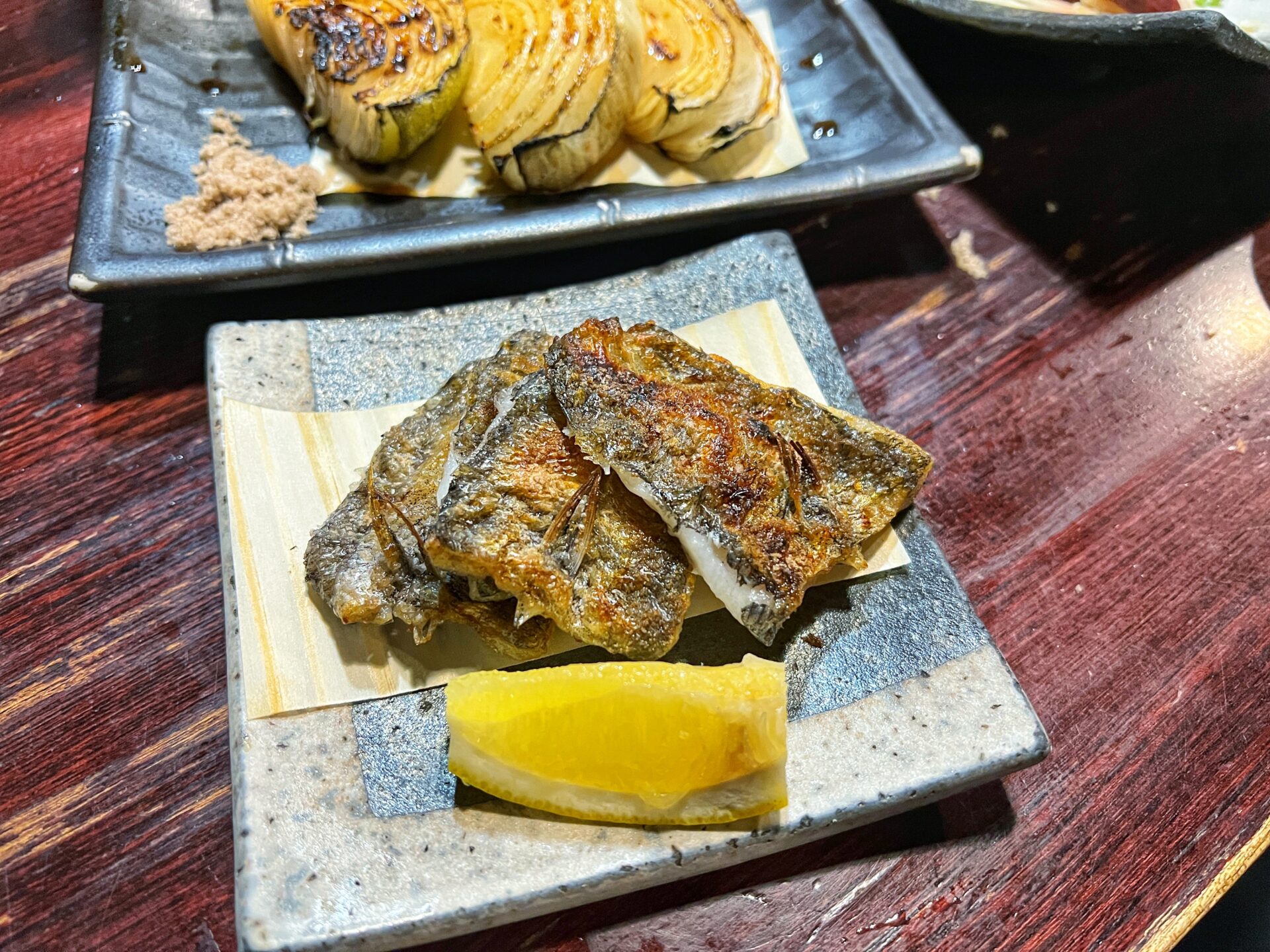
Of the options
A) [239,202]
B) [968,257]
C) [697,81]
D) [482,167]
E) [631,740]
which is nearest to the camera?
[631,740]

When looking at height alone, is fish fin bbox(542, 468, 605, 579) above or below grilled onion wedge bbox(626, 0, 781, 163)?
below

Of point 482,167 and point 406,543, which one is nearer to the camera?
point 406,543

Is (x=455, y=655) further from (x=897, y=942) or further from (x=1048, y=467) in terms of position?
(x=1048, y=467)

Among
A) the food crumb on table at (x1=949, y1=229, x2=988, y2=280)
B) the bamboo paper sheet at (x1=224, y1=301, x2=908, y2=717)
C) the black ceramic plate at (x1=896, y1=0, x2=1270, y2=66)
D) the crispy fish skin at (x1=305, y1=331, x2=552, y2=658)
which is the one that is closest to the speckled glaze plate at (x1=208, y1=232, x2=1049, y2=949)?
the bamboo paper sheet at (x1=224, y1=301, x2=908, y2=717)

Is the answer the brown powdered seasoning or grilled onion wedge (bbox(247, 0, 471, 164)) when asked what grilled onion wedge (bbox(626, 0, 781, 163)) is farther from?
the brown powdered seasoning

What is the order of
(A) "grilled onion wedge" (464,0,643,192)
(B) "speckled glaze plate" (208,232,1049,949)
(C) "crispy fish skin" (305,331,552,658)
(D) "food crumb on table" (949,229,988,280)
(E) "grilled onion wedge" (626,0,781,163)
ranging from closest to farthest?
(B) "speckled glaze plate" (208,232,1049,949), (C) "crispy fish skin" (305,331,552,658), (A) "grilled onion wedge" (464,0,643,192), (E) "grilled onion wedge" (626,0,781,163), (D) "food crumb on table" (949,229,988,280)

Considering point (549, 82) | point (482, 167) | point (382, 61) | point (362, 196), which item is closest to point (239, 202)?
point (362, 196)

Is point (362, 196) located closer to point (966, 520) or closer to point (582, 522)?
point (582, 522)
